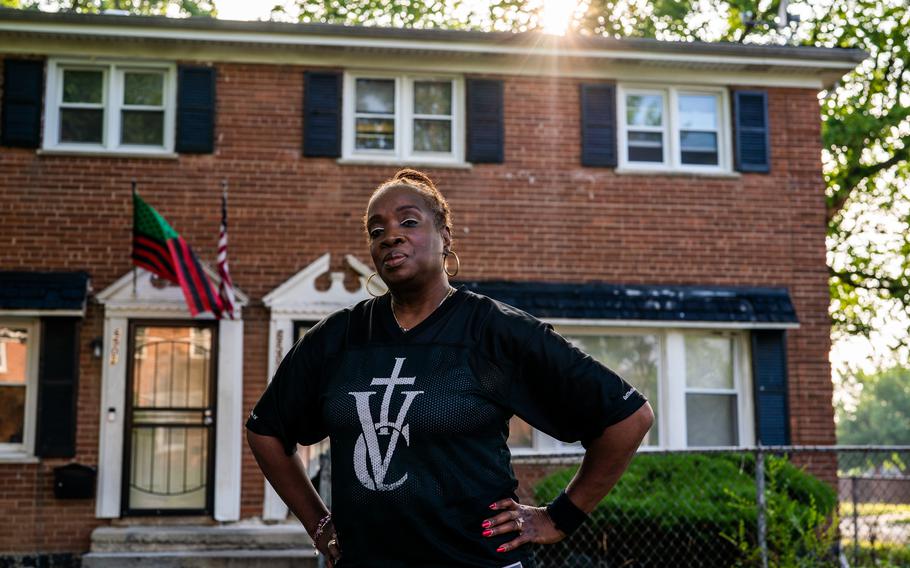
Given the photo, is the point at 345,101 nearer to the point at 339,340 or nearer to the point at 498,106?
the point at 498,106

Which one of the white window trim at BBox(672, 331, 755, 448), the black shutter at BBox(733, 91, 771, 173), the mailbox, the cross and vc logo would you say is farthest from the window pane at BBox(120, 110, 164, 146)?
the cross and vc logo

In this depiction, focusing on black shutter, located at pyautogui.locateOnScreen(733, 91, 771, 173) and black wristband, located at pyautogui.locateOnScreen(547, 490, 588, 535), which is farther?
black shutter, located at pyautogui.locateOnScreen(733, 91, 771, 173)

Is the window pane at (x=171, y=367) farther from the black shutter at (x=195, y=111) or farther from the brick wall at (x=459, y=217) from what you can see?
the black shutter at (x=195, y=111)

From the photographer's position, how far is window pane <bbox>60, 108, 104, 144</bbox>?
11.5 m

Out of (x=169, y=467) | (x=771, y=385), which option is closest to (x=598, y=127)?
(x=771, y=385)

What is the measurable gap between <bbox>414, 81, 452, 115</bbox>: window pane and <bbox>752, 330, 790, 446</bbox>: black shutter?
440 cm

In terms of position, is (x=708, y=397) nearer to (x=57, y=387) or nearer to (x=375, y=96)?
(x=375, y=96)

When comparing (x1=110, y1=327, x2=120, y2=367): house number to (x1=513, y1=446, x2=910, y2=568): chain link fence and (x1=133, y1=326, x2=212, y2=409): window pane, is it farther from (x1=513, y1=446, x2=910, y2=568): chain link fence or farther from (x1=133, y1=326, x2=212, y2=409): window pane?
(x1=513, y1=446, x2=910, y2=568): chain link fence

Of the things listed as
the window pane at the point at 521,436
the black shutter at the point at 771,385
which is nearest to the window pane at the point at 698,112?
the black shutter at the point at 771,385

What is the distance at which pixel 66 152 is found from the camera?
36.9ft

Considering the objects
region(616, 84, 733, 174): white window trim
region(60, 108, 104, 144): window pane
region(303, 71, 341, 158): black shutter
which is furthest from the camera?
region(616, 84, 733, 174): white window trim

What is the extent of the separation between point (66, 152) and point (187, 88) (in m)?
1.48

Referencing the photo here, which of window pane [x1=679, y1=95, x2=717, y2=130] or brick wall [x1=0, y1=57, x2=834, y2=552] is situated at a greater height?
window pane [x1=679, y1=95, x2=717, y2=130]

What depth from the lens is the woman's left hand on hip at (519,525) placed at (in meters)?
2.67
